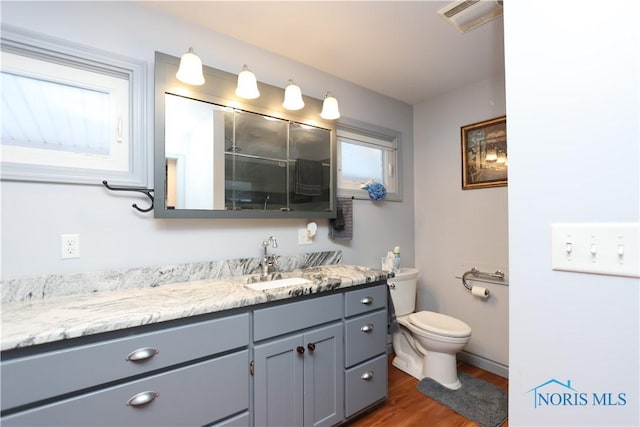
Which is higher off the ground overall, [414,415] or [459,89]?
[459,89]

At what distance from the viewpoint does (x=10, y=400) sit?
854 millimetres

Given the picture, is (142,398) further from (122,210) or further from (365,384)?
(365,384)

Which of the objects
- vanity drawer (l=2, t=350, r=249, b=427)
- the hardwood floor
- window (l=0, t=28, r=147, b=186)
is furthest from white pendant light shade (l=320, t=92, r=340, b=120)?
the hardwood floor

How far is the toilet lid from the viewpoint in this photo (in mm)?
2025

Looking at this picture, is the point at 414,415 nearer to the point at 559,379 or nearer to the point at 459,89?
the point at 559,379

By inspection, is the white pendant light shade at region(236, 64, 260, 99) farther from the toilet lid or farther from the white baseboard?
the white baseboard

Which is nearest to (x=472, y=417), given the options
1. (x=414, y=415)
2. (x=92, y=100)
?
(x=414, y=415)

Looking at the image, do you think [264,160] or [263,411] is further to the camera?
[264,160]

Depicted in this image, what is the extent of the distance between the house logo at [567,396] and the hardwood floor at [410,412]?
4.04 ft

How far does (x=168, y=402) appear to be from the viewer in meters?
1.11

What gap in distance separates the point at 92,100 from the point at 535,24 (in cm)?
179

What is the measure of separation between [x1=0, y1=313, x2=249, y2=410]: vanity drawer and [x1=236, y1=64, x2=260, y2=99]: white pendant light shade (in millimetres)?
1264

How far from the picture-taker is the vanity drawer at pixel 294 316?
1.34m

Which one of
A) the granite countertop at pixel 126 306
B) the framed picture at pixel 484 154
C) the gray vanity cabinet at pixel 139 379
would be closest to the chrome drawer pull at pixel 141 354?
the gray vanity cabinet at pixel 139 379
